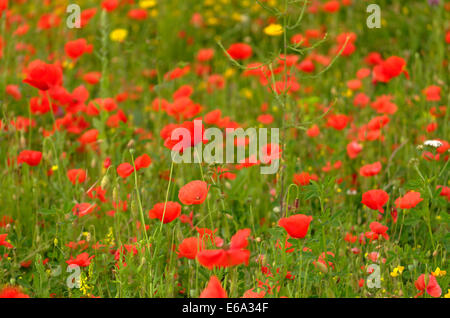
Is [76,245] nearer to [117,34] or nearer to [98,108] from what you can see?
[98,108]

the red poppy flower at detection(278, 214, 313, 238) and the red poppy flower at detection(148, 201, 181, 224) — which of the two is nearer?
the red poppy flower at detection(278, 214, 313, 238)

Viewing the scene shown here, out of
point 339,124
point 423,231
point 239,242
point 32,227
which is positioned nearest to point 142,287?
point 239,242

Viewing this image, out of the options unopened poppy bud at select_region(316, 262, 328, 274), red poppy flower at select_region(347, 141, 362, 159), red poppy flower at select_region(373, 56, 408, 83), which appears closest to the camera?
unopened poppy bud at select_region(316, 262, 328, 274)

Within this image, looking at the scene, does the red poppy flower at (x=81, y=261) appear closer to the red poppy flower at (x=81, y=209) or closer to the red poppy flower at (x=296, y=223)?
the red poppy flower at (x=81, y=209)

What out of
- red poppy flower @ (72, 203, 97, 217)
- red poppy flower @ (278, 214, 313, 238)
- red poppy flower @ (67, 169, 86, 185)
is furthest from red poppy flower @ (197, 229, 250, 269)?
red poppy flower @ (67, 169, 86, 185)

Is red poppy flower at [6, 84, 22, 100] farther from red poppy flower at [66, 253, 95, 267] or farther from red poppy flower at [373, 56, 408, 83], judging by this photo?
red poppy flower at [373, 56, 408, 83]

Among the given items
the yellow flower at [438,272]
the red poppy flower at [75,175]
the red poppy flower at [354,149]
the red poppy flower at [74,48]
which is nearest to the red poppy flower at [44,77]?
the red poppy flower at [75,175]

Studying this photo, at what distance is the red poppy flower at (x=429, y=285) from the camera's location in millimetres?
1934

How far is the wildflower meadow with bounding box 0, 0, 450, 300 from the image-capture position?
212cm

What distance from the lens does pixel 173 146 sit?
225 centimetres

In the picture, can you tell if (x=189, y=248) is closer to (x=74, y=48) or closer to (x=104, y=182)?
(x=104, y=182)

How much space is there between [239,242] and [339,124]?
4.46 ft

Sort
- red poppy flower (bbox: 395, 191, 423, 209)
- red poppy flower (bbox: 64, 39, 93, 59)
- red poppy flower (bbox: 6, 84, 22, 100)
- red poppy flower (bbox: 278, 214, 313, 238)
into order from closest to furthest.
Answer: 1. red poppy flower (bbox: 278, 214, 313, 238)
2. red poppy flower (bbox: 395, 191, 423, 209)
3. red poppy flower (bbox: 64, 39, 93, 59)
4. red poppy flower (bbox: 6, 84, 22, 100)

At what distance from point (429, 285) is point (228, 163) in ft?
4.04
